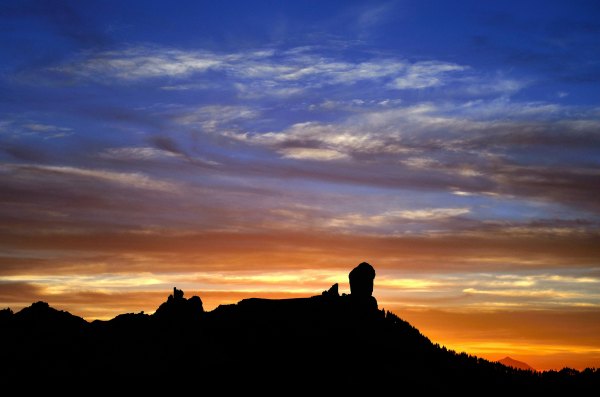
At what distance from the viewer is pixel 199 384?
178 meters

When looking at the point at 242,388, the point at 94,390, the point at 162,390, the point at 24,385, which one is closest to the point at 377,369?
the point at 242,388

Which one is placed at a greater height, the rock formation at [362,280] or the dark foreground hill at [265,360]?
the rock formation at [362,280]

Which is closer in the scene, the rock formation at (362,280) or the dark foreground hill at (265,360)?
the dark foreground hill at (265,360)

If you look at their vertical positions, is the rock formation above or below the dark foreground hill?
above

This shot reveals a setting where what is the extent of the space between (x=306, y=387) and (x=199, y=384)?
2552 cm

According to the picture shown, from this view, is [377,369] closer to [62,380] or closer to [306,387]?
[306,387]

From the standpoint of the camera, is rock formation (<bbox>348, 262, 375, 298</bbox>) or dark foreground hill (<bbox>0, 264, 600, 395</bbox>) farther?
rock formation (<bbox>348, 262, 375, 298</bbox>)

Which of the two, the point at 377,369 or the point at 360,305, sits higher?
the point at 360,305

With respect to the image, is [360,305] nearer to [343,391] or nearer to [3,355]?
[343,391]

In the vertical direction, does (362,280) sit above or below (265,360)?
above

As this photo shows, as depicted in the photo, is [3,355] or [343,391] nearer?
[343,391]

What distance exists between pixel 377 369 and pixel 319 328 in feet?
59.3

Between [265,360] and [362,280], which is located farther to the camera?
[362,280]

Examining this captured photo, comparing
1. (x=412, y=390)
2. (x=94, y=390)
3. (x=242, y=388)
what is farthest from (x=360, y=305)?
(x=94, y=390)
